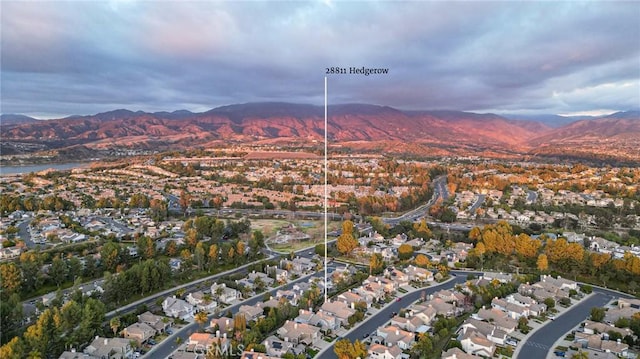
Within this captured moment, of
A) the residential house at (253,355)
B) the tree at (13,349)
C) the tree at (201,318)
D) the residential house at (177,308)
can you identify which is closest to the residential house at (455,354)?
the residential house at (253,355)

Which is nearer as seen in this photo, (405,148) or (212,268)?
(212,268)

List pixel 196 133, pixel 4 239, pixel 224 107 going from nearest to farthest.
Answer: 1. pixel 4 239
2. pixel 196 133
3. pixel 224 107

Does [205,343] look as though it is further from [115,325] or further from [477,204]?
[477,204]

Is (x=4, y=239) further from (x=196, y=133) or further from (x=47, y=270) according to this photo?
(x=196, y=133)

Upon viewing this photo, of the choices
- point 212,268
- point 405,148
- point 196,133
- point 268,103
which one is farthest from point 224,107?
point 212,268

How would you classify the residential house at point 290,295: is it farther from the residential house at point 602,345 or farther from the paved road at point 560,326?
the residential house at point 602,345

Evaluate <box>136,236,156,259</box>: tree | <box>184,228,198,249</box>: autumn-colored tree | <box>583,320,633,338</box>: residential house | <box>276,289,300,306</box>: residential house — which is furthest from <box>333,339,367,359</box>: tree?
<box>184,228,198,249</box>: autumn-colored tree
